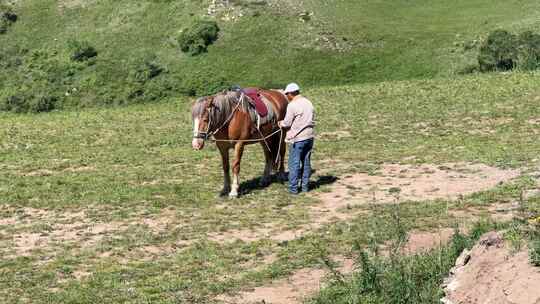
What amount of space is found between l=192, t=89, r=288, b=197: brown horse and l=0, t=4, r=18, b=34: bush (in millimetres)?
43600

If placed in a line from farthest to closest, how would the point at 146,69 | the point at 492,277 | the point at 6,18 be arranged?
the point at 6,18 → the point at 146,69 → the point at 492,277

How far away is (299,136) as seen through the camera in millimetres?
15086

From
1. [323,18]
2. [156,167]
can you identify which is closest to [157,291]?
[156,167]

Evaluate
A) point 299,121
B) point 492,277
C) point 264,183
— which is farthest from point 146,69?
point 492,277

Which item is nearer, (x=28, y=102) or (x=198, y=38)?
(x=28, y=102)

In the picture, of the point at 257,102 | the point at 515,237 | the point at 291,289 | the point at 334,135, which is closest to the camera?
the point at 515,237

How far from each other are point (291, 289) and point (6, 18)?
51.6m

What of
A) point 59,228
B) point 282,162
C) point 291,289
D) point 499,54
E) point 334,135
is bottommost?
point 291,289

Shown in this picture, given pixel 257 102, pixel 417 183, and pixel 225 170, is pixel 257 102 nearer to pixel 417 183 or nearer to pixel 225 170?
pixel 225 170

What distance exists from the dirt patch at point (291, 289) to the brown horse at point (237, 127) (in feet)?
15.8

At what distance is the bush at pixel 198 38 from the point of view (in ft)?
155

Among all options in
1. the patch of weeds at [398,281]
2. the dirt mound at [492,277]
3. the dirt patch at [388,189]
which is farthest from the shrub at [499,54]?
the dirt mound at [492,277]

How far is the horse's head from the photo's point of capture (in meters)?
14.5

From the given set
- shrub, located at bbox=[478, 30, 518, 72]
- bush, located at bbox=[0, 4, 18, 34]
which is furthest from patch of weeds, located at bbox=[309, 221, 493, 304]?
bush, located at bbox=[0, 4, 18, 34]
